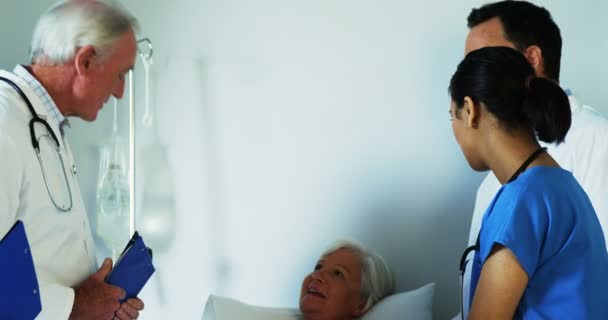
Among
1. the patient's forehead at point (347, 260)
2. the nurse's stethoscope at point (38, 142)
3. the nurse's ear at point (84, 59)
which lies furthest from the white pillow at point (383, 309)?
the nurse's ear at point (84, 59)

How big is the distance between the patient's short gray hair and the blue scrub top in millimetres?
1081

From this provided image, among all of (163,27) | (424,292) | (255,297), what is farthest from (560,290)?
(163,27)

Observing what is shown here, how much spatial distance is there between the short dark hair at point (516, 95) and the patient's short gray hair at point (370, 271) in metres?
1.15

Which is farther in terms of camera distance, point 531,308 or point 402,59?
point 402,59

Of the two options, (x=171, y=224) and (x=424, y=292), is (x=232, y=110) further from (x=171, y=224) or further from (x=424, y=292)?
(x=424, y=292)

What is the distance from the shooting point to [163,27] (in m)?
2.73

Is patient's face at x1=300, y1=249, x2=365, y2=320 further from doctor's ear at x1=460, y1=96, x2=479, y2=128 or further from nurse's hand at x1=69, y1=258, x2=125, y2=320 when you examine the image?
doctor's ear at x1=460, y1=96, x2=479, y2=128

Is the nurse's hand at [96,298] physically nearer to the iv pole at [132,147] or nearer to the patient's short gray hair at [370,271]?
the iv pole at [132,147]

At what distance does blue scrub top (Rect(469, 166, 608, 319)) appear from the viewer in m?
1.41

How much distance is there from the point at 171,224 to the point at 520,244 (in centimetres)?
161

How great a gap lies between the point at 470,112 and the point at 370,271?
1.15 m

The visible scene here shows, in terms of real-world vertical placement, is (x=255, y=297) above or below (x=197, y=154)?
below

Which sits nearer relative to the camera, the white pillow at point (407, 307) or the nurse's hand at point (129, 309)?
the nurse's hand at point (129, 309)

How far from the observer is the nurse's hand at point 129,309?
187cm
